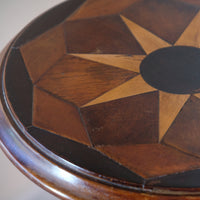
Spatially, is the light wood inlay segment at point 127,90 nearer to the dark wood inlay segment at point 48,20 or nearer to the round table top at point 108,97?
the round table top at point 108,97

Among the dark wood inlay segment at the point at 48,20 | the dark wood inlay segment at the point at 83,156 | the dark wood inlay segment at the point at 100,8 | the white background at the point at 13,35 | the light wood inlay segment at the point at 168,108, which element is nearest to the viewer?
the dark wood inlay segment at the point at 83,156

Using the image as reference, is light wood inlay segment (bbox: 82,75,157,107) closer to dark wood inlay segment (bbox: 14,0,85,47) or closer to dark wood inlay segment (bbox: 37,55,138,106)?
dark wood inlay segment (bbox: 37,55,138,106)

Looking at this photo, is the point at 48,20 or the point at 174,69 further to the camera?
the point at 48,20

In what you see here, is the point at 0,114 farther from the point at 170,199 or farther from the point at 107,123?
the point at 170,199

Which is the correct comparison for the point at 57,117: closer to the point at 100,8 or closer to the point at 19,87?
the point at 19,87

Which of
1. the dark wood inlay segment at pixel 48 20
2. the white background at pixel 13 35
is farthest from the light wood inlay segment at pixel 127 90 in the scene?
the white background at pixel 13 35

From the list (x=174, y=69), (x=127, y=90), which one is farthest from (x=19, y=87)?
(x=174, y=69)

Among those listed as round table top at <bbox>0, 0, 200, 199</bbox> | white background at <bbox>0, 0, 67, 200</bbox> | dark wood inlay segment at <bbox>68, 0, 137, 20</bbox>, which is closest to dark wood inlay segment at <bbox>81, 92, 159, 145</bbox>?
round table top at <bbox>0, 0, 200, 199</bbox>

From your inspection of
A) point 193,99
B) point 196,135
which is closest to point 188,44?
point 193,99
